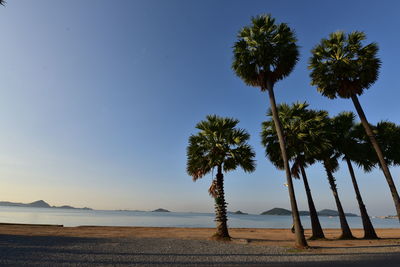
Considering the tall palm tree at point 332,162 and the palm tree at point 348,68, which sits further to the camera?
the tall palm tree at point 332,162

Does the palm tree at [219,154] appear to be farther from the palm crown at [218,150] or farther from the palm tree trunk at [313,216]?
the palm tree trunk at [313,216]

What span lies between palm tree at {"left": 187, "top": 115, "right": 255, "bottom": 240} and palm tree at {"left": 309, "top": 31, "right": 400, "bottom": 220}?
26.4 feet

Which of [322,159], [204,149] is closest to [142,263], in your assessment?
[204,149]

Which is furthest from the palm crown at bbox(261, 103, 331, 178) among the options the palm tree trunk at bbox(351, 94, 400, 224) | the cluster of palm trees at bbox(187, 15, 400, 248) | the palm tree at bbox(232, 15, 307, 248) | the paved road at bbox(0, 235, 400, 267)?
the paved road at bbox(0, 235, 400, 267)

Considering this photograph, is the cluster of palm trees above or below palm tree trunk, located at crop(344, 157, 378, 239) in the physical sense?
above

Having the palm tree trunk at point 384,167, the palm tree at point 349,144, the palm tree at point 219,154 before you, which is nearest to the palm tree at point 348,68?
the palm tree trunk at point 384,167

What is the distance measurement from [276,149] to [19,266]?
18.2 m

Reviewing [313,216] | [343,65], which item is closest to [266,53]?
[343,65]

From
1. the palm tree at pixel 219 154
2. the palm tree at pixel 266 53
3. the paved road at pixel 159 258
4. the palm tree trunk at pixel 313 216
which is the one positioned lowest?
the paved road at pixel 159 258

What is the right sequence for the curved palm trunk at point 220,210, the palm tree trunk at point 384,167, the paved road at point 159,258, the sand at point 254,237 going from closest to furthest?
1. the paved road at point 159,258
2. the sand at point 254,237
3. the palm tree trunk at point 384,167
4. the curved palm trunk at point 220,210

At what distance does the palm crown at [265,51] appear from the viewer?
15523 millimetres

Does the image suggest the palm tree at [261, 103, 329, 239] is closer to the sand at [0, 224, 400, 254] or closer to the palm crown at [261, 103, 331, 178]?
the palm crown at [261, 103, 331, 178]

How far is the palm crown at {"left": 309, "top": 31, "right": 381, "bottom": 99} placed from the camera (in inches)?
703

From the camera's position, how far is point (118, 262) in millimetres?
9086
